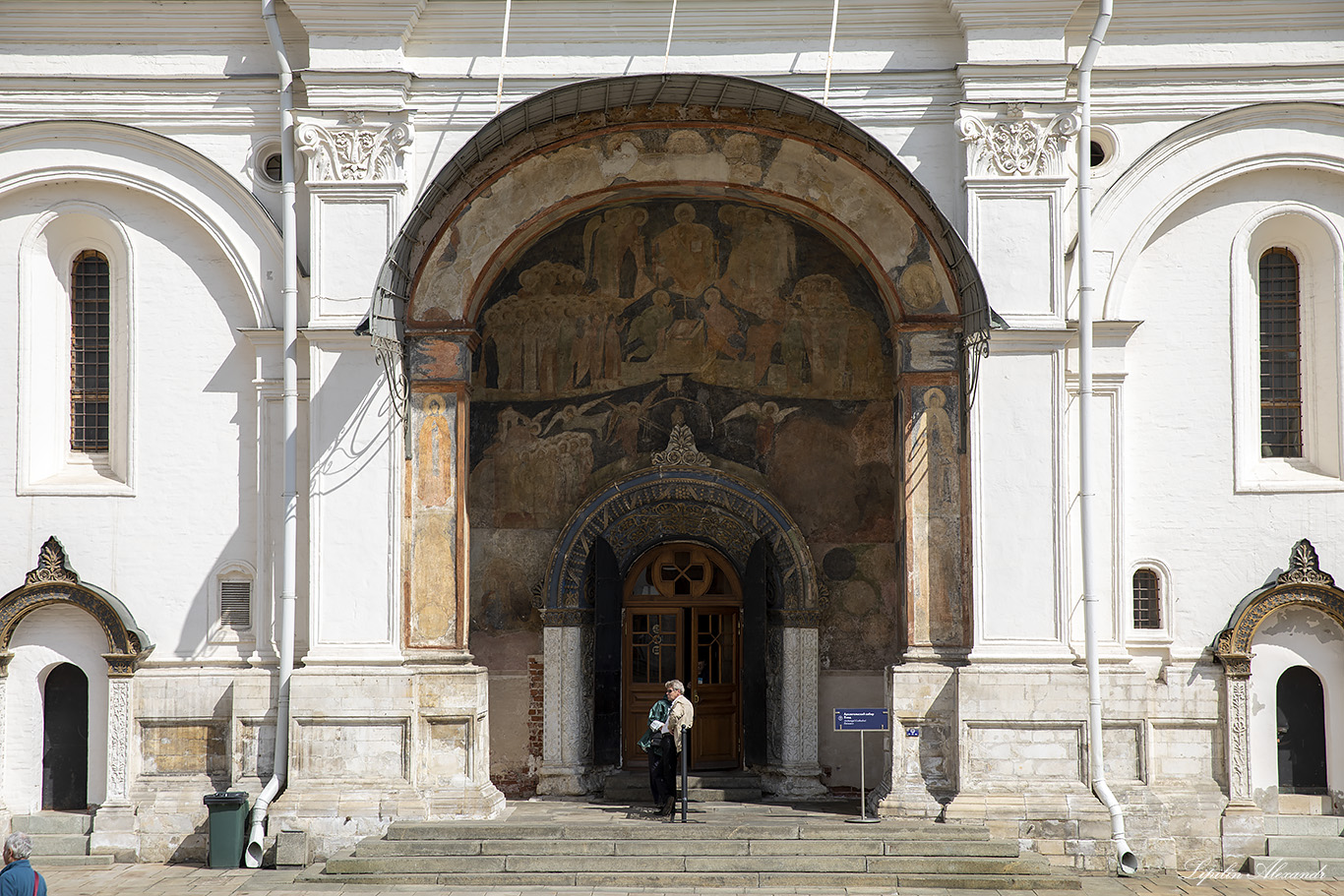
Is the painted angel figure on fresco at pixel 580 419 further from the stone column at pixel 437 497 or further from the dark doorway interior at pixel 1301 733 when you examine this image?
the dark doorway interior at pixel 1301 733

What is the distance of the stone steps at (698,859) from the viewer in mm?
12297

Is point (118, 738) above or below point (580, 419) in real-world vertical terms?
below

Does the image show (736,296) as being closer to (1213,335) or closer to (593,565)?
(593,565)

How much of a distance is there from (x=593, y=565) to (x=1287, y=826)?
26.8 feet

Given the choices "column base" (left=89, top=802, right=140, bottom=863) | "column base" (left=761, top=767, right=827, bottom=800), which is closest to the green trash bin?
"column base" (left=89, top=802, right=140, bottom=863)

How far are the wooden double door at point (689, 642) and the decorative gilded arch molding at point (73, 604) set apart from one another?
5.75 m

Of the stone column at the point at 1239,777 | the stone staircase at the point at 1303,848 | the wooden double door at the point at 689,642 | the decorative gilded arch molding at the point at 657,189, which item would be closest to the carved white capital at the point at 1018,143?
the decorative gilded arch molding at the point at 657,189

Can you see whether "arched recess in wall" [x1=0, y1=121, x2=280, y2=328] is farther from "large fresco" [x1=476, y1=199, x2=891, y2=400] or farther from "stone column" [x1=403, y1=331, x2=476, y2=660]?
"large fresco" [x1=476, y1=199, x2=891, y2=400]

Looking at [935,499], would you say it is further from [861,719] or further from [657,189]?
[657,189]

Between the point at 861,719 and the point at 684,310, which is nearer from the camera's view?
the point at 861,719

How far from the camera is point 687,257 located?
1606 cm

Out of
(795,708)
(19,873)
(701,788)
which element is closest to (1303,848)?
(795,708)

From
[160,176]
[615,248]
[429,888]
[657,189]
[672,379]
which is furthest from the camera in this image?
[672,379]

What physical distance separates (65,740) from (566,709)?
18.2 ft
